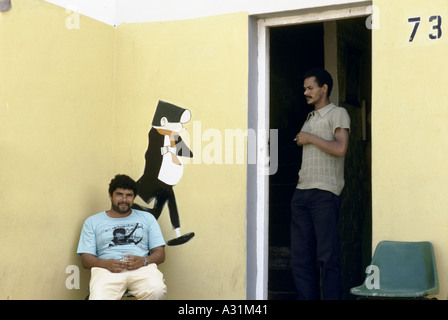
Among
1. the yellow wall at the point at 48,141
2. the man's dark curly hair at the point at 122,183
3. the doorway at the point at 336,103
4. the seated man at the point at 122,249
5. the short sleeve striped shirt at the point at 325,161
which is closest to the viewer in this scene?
the yellow wall at the point at 48,141

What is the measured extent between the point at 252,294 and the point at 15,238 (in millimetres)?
1779

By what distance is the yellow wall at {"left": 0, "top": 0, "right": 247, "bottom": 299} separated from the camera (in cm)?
538

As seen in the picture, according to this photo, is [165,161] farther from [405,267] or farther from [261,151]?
[405,267]

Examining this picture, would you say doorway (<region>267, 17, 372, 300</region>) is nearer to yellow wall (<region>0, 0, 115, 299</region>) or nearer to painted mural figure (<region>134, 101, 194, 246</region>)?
painted mural figure (<region>134, 101, 194, 246</region>)

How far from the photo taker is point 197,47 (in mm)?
5988

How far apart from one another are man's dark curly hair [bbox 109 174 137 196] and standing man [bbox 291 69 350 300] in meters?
1.22

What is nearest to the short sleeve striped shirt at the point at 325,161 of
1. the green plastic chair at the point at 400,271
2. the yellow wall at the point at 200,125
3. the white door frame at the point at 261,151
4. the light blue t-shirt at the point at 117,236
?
the white door frame at the point at 261,151

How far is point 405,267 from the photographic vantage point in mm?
4977

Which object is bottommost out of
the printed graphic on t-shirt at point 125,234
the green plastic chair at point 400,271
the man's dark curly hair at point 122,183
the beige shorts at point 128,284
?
the beige shorts at point 128,284

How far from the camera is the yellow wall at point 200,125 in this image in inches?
227

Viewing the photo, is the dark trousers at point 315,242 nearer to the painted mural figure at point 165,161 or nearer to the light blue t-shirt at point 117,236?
the painted mural figure at point 165,161

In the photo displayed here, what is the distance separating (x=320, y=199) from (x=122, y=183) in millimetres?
1480

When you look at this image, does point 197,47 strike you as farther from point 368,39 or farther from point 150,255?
point 368,39
